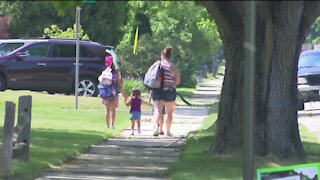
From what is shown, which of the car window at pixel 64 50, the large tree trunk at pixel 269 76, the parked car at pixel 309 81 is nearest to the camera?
the large tree trunk at pixel 269 76

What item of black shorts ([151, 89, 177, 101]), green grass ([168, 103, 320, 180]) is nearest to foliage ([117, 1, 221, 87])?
black shorts ([151, 89, 177, 101])

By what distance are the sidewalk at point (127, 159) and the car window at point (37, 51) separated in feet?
26.5

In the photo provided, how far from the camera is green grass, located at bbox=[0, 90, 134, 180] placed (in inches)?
406

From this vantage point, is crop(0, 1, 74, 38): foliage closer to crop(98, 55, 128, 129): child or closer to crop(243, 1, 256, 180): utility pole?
crop(98, 55, 128, 129): child

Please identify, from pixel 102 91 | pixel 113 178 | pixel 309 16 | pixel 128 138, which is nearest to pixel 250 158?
pixel 113 178

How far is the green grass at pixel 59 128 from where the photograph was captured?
10307mm

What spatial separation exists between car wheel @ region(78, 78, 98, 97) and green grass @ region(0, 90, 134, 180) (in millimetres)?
892

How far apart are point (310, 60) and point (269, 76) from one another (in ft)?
44.2

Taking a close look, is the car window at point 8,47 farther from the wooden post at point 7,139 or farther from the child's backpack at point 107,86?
the wooden post at point 7,139

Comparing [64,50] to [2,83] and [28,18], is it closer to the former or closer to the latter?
[2,83]

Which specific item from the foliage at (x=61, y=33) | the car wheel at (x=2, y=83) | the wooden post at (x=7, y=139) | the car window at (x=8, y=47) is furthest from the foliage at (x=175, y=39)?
the wooden post at (x=7, y=139)

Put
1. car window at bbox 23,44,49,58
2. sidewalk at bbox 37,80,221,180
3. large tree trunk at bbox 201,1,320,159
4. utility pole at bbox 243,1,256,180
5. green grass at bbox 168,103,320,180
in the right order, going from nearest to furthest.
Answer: utility pole at bbox 243,1,256,180 < green grass at bbox 168,103,320,180 < large tree trunk at bbox 201,1,320,159 < sidewalk at bbox 37,80,221,180 < car window at bbox 23,44,49,58

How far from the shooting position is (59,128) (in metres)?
14.4

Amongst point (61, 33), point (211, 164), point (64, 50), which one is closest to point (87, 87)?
point (64, 50)
